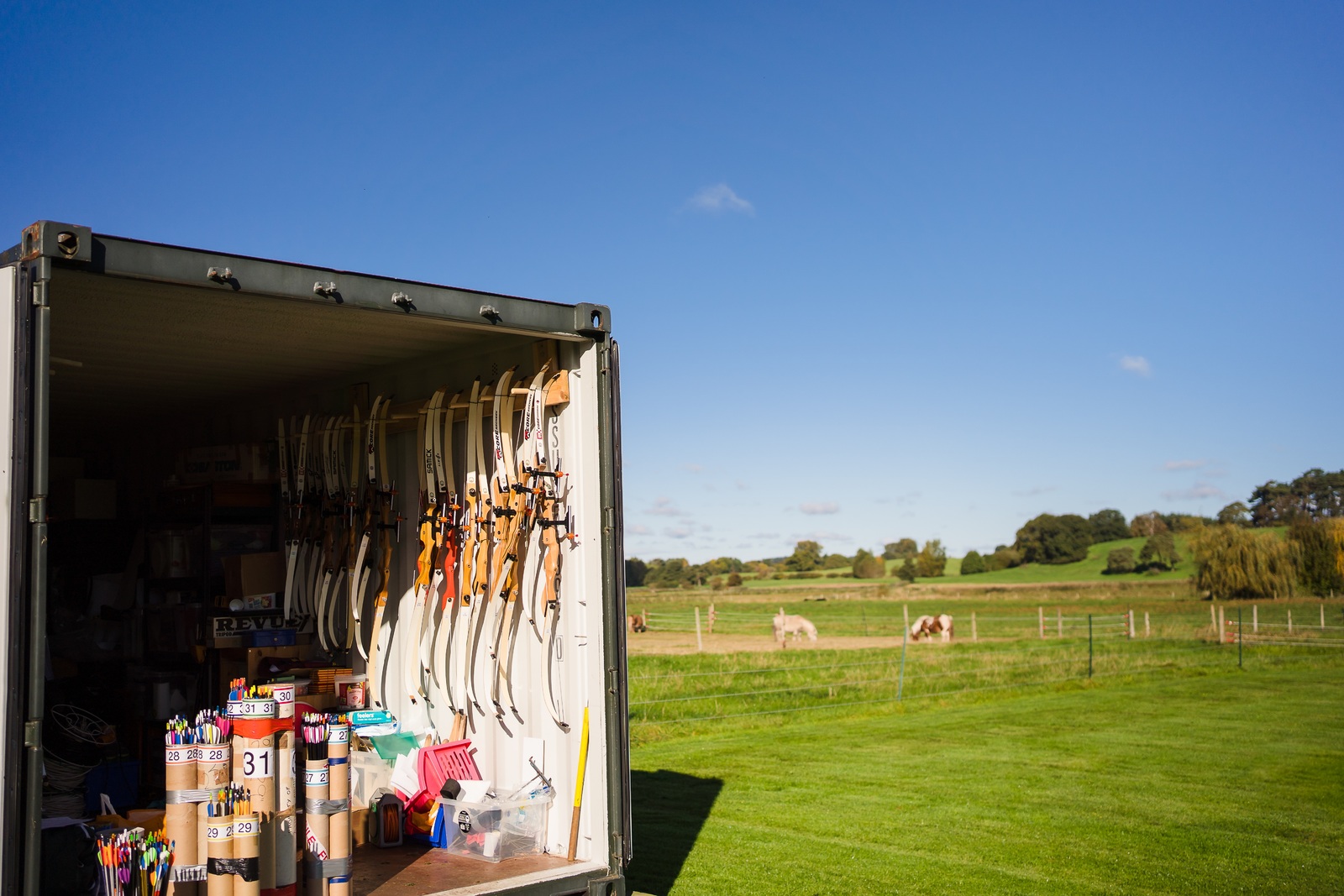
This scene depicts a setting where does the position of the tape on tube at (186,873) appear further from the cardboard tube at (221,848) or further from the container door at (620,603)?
the container door at (620,603)

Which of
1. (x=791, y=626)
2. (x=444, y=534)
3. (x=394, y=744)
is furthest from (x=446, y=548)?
(x=791, y=626)

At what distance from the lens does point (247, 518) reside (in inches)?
275

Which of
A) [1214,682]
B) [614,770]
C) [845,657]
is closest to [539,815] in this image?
[614,770]

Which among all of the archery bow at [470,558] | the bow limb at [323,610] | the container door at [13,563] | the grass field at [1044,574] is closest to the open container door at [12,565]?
the container door at [13,563]

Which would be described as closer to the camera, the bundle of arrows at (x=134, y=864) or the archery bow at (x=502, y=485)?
the bundle of arrows at (x=134, y=864)

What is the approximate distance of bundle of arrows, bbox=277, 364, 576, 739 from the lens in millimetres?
5000

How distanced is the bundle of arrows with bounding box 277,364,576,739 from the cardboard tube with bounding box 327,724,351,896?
1.02 m

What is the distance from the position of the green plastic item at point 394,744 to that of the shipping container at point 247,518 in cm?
11

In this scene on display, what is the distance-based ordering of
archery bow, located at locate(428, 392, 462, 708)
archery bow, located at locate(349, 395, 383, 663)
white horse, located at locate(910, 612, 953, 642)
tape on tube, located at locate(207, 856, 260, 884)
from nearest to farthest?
1. tape on tube, located at locate(207, 856, 260, 884)
2. archery bow, located at locate(428, 392, 462, 708)
3. archery bow, located at locate(349, 395, 383, 663)
4. white horse, located at locate(910, 612, 953, 642)

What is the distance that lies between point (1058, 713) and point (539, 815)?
31.2ft

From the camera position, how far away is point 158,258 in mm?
3361

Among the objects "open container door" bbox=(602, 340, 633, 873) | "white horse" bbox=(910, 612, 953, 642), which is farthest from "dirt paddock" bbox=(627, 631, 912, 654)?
"open container door" bbox=(602, 340, 633, 873)

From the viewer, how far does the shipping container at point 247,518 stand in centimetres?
310

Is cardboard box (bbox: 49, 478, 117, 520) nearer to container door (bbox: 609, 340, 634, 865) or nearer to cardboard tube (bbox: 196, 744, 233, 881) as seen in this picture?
cardboard tube (bbox: 196, 744, 233, 881)
